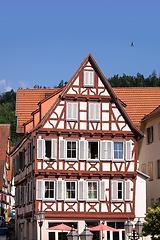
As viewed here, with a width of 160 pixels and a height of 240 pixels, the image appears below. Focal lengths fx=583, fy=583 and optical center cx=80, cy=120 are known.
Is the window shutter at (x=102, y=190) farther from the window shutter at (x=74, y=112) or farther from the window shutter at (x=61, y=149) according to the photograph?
the window shutter at (x=74, y=112)

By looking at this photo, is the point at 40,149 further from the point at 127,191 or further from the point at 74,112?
the point at 127,191

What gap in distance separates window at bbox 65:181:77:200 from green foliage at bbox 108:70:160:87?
325 feet

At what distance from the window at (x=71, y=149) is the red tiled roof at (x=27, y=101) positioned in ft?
33.4

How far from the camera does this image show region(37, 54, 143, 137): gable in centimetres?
4266

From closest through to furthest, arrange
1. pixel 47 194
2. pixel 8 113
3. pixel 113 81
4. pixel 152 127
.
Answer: pixel 47 194 < pixel 152 127 < pixel 113 81 < pixel 8 113

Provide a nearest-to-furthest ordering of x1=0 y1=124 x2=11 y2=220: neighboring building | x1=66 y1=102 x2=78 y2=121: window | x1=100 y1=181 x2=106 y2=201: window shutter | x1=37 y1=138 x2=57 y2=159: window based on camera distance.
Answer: x1=37 y1=138 x2=57 y2=159: window < x1=100 y1=181 x2=106 y2=201: window shutter < x1=66 y1=102 x2=78 y2=121: window < x1=0 y1=124 x2=11 y2=220: neighboring building

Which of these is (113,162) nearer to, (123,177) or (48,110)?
(123,177)

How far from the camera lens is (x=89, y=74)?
1706 inches

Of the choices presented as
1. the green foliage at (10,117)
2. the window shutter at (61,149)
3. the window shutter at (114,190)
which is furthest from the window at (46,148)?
the green foliage at (10,117)

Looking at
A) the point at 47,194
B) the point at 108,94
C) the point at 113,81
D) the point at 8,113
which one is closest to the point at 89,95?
the point at 108,94

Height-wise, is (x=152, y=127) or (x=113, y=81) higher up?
(x=113, y=81)

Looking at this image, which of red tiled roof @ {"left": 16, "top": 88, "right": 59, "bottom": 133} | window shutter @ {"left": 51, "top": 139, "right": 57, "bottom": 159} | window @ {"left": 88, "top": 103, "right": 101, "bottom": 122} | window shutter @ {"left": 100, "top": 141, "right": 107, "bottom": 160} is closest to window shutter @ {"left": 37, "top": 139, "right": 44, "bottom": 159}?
window shutter @ {"left": 51, "top": 139, "right": 57, "bottom": 159}

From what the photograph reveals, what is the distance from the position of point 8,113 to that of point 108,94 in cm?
13982

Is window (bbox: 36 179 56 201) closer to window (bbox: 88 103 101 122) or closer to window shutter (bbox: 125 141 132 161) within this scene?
window (bbox: 88 103 101 122)
